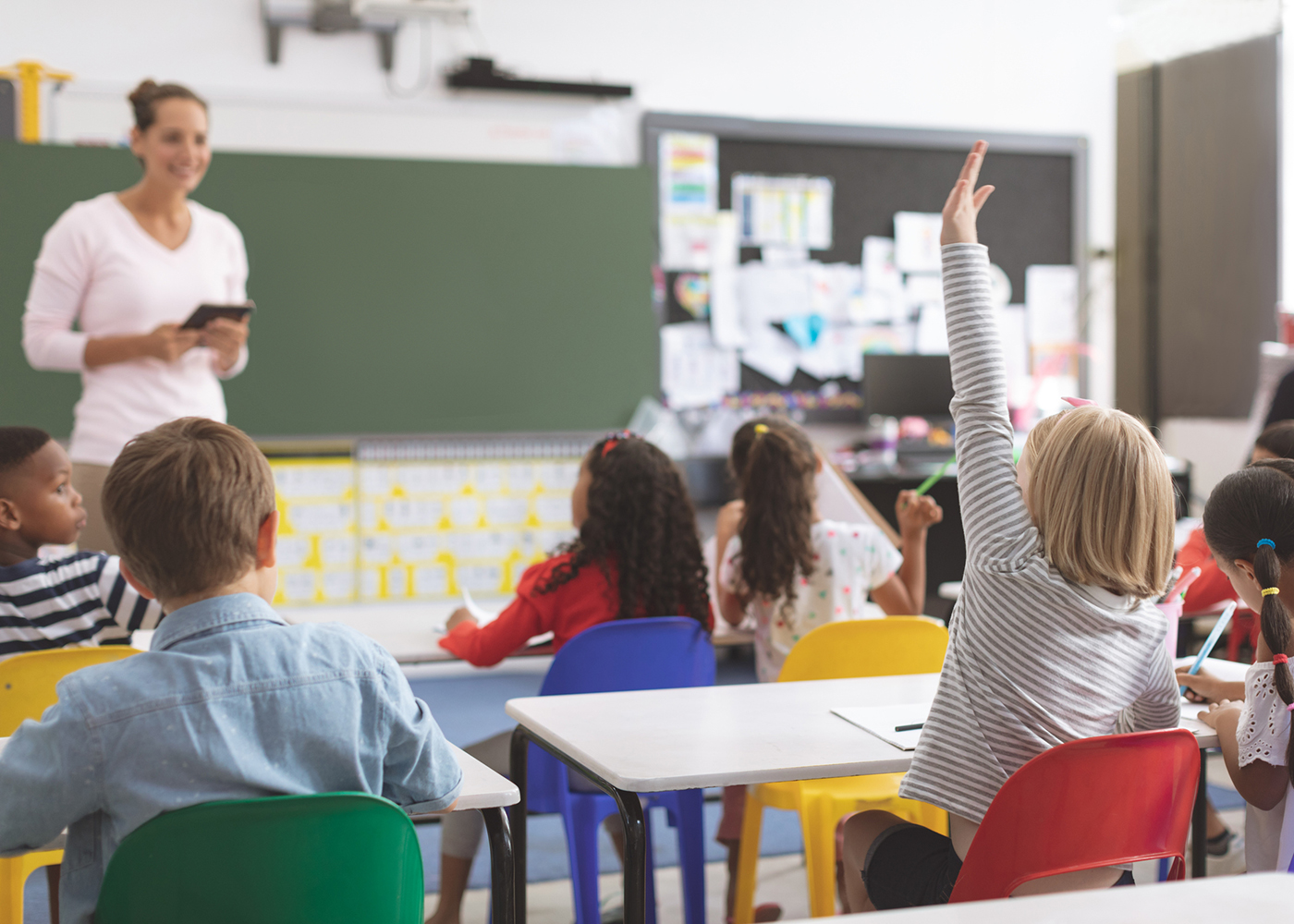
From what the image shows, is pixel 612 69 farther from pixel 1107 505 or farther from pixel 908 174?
pixel 1107 505

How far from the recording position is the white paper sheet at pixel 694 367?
496cm

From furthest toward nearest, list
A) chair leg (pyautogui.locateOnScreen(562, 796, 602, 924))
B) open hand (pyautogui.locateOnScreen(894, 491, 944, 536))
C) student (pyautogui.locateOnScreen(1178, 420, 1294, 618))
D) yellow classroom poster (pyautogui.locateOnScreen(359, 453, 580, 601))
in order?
1. yellow classroom poster (pyautogui.locateOnScreen(359, 453, 580, 601))
2. student (pyautogui.locateOnScreen(1178, 420, 1294, 618))
3. open hand (pyautogui.locateOnScreen(894, 491, 944, 536))
4. chair leg (pyautogui.locateOnScreen(562, 796, 602, 924))

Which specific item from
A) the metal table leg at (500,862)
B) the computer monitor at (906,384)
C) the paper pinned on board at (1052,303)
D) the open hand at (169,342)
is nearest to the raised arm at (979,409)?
the metal table leg at (500,862)

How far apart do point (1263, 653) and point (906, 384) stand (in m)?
3.52

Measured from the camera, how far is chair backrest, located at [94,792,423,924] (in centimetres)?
98

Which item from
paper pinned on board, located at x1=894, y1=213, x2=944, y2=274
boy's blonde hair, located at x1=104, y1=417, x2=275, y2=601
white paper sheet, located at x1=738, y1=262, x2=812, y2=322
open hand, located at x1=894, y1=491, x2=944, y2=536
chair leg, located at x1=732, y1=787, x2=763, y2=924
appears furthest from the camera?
paper pinned on board, located at x1=894, y1=213, x2=944, y2=274

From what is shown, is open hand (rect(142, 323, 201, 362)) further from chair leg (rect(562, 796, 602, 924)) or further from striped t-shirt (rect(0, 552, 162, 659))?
chair leg (rect(562, 796, 602, 924))

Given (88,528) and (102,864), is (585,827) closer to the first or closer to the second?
(102,864)

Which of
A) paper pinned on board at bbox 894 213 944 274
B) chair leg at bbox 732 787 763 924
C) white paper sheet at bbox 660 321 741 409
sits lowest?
chair leg at bbox 732 787 763 924

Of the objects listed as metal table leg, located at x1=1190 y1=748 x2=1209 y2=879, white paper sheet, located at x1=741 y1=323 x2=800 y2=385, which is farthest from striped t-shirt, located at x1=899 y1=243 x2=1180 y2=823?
white paper sheet, located at x1=741 y1=323 x2=800 y2=385

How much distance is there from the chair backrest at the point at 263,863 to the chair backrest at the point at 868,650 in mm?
1028

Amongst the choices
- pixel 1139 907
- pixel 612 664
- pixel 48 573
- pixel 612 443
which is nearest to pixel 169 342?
pixel 48 573

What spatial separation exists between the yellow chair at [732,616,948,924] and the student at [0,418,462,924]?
0.95 meters

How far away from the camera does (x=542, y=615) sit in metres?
2.15
